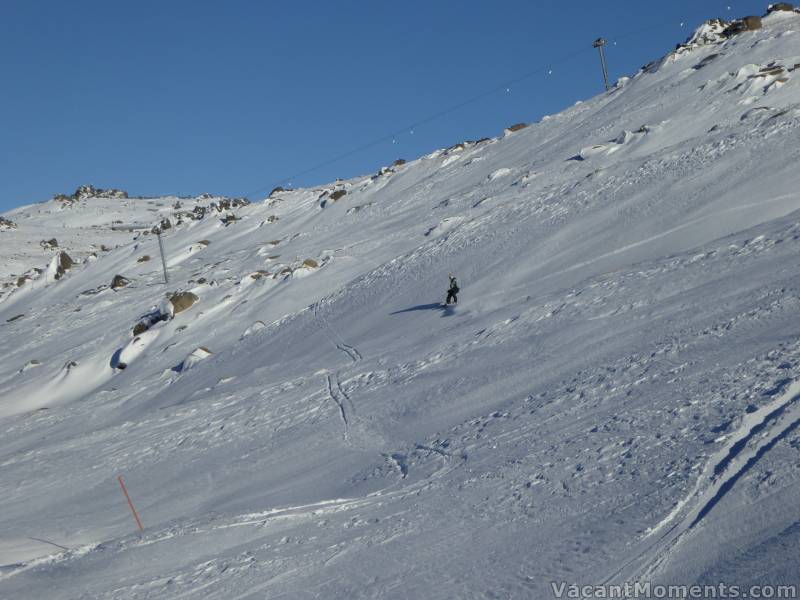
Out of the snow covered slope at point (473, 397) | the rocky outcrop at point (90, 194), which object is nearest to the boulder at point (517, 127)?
the snow covered slope at point (473, 397)

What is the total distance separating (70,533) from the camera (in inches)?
555

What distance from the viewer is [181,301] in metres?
36.2

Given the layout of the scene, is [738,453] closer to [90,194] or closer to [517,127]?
[517,127]

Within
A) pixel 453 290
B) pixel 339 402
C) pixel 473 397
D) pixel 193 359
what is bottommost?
pixel 473 397

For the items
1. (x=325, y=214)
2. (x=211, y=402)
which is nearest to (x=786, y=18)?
(x=325, y=214)

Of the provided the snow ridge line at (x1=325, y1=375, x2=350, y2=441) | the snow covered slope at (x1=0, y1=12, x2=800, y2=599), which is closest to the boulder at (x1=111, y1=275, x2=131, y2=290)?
the snow covered slope at (x1=0, y1=12, x2=800, y2=599)

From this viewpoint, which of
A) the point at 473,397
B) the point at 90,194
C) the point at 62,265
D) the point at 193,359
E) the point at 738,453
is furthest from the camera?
the point at 90,194

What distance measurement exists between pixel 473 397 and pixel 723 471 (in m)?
7.04

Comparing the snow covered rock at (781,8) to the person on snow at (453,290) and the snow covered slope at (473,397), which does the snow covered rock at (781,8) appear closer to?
the snow covered slope at (473,397)

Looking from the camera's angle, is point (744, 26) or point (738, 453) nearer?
point (738, 453)

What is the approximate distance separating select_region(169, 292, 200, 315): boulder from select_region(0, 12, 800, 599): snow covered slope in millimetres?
345

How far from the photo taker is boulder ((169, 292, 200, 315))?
36031mm

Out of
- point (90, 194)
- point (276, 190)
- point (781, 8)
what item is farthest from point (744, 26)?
point (90, 194)

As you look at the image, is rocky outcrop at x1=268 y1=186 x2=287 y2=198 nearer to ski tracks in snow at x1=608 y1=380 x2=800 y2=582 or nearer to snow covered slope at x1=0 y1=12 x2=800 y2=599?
snow covered slope at x1=0 y1=12 x2=800 y2=599
